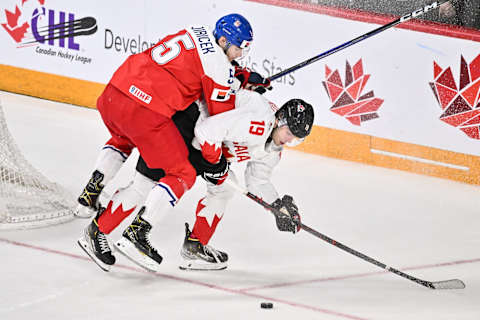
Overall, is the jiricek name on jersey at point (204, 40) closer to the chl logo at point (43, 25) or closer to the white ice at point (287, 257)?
the white ice at point (287, 257)

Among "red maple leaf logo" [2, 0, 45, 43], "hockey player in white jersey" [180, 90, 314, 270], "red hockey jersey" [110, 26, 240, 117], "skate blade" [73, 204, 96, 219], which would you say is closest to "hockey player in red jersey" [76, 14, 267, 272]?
"red hockey jersey" [110, 26, 240, 117]

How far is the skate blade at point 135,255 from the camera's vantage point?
12.5ft

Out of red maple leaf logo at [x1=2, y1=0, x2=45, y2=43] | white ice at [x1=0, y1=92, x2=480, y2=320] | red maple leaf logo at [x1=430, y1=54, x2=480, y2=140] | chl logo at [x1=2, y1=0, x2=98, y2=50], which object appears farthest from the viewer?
red maple leaf logo at [x1=2, y1=0, x2=45, y2=43]

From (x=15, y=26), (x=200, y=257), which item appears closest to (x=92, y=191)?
(x=200, y=257)

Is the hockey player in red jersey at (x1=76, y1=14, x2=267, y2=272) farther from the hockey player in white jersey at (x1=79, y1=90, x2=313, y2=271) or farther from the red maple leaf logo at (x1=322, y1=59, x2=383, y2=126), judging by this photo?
the red maple leaf logo at (x1=322, y1=59, x2=383, y2=126)

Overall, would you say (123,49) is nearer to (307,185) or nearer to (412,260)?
(307,185)

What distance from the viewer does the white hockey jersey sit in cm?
376

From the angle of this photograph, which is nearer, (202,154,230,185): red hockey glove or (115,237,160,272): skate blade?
(115,237,160,272): skate blade

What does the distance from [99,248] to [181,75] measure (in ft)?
2.74

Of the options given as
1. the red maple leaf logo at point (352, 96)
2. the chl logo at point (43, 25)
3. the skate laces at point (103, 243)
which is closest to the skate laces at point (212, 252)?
the skate laces at point (103, 243)

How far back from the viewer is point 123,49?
6711 mm

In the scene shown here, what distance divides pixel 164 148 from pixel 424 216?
1.96 meters

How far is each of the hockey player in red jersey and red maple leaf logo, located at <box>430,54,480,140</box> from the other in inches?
82.4

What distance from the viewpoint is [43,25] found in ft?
23.0
